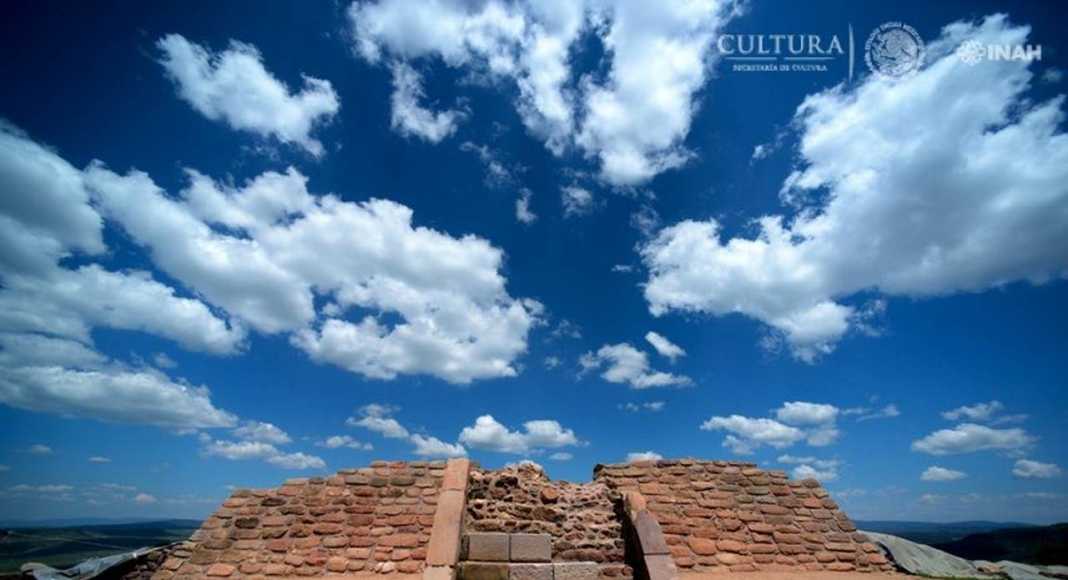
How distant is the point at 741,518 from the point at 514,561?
465 centimetres

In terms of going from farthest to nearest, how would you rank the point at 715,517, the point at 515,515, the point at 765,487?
the point at 765,487, the point at 715,517, the point at 515,515

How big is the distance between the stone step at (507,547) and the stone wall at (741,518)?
223 cm

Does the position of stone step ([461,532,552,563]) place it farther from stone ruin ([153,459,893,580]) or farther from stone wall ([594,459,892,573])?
stone wall ([594,459,892,573])

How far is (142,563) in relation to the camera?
10.2m

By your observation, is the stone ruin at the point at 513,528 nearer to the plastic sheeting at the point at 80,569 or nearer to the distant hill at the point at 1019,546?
the plastic sheeting at the point at 80,569

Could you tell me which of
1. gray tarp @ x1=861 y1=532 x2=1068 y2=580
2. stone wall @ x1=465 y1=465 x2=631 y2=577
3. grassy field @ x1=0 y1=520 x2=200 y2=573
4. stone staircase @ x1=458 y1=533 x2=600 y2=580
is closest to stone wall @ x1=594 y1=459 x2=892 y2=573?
stone wall @ x1=465 y1=465 x2=631 y2=577

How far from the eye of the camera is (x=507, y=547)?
7.79 m

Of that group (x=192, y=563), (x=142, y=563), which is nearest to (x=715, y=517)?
(x=192, y=563)

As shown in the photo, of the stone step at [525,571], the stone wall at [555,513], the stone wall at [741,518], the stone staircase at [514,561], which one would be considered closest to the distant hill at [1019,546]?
the stone wall at [741,518]

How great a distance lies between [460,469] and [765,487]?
6.58 metres

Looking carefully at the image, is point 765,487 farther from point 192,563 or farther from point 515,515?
point 192,563

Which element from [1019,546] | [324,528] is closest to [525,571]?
[324,528]

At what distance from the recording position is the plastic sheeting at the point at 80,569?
369 inches

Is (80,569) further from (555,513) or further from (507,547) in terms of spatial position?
(555,513)
